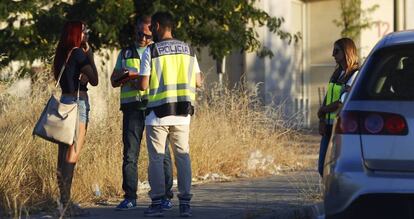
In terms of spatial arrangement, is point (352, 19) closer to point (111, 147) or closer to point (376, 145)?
point (111, 147)

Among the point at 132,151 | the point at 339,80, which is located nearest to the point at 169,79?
the point at 132,151

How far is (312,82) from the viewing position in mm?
22734

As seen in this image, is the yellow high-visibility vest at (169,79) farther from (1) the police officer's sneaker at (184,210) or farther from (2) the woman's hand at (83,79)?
(1) the police officer's sneaker at (184,210)

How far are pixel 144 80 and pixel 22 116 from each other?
239cm

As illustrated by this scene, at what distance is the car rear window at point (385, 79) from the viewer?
588 cm

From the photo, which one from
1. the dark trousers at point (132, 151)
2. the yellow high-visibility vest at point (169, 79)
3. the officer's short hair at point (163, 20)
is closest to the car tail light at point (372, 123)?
the yellow high-visibility vest at point (169, 79)

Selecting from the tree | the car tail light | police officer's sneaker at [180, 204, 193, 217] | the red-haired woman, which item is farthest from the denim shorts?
the tree

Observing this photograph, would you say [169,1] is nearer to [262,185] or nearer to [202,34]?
[202,34]

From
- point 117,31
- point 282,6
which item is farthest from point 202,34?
point 282,6

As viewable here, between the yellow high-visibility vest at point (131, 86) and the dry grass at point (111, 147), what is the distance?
119cm

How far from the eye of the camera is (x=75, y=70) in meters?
8.34

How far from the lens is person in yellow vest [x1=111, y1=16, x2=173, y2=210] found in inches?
343

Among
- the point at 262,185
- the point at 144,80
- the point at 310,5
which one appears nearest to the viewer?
the point at 144,80

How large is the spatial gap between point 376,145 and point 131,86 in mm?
3493
